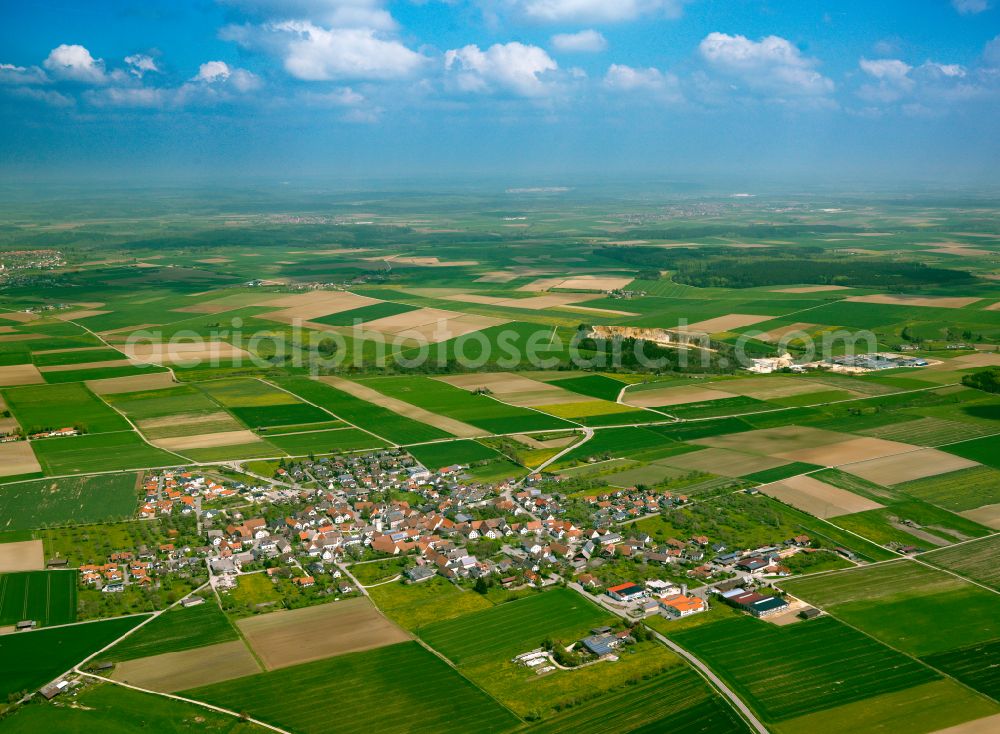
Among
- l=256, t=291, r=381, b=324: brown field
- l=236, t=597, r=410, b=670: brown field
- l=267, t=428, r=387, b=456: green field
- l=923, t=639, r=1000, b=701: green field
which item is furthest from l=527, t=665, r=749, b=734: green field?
l=256, t=291, r=381, b=324: brown field

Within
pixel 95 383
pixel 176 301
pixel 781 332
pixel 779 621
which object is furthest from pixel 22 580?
pixel 176 301

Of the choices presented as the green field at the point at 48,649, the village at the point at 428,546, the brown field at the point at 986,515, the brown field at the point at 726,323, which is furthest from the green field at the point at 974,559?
the brown field at the point at 726,323

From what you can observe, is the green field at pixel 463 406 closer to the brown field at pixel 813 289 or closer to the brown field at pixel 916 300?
the brown field at pixel 916 300

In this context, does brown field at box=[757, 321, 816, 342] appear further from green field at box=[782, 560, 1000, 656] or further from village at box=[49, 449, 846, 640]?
green field at box=[782, 560, 1000, 656]

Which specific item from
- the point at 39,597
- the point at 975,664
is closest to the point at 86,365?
the point at 39,597

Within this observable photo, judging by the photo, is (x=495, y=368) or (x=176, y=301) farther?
(x=176, y=301)

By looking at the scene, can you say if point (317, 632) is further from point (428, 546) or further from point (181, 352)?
point (181, 352)

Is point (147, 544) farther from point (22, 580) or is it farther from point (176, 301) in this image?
point (176, 301)
